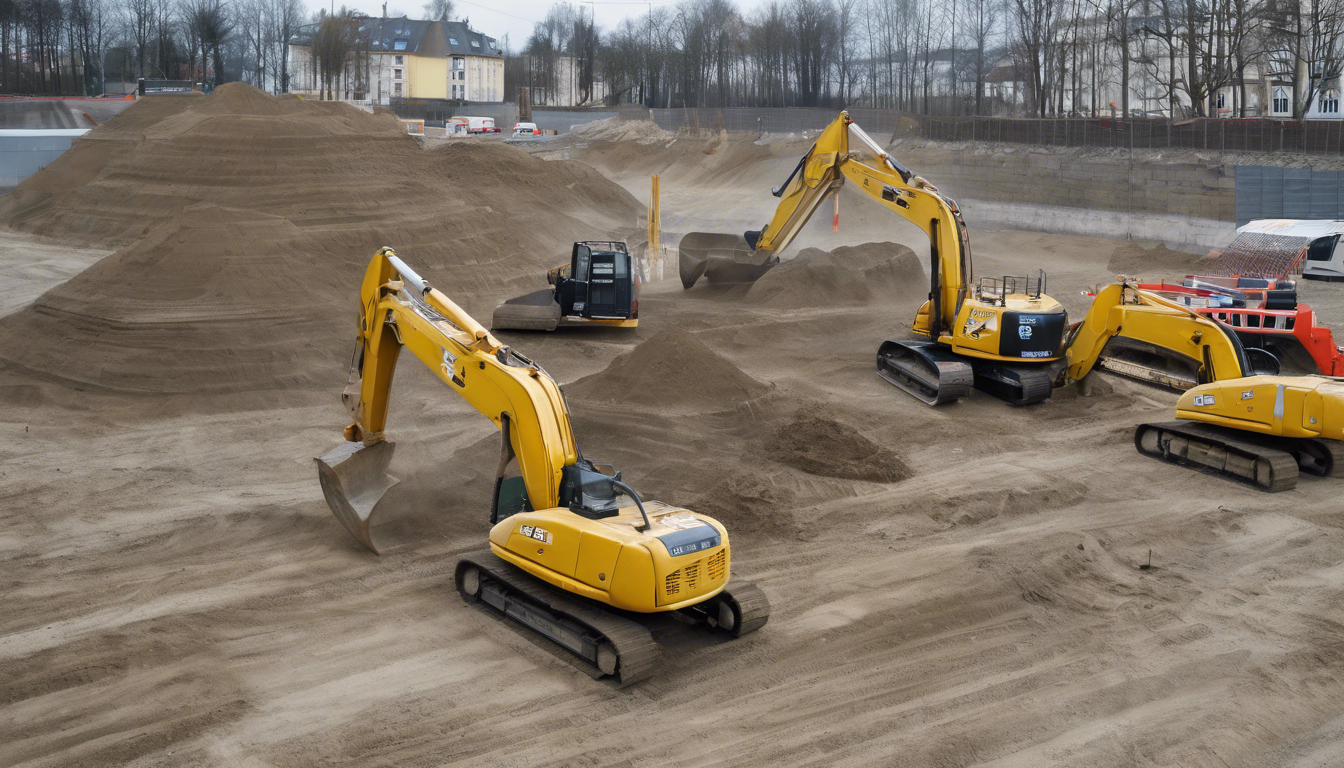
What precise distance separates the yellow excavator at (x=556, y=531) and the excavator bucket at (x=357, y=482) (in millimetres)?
815

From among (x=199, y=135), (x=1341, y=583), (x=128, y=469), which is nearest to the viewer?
(x=1341, y=583)

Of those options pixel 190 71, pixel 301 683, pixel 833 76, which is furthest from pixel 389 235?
pixel 190 71

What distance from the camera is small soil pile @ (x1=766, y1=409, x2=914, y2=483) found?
42.2 feet

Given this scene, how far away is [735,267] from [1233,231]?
15902 millimetres

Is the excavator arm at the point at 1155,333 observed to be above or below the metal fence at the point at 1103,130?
below

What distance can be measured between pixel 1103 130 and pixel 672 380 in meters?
27.0

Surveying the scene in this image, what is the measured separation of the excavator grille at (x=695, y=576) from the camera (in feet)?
25.6

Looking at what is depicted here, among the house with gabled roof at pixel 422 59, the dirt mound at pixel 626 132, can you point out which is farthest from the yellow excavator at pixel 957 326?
the house with gabled roof at pixel 422 59

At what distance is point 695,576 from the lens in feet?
26.2

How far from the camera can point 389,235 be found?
1008 inches

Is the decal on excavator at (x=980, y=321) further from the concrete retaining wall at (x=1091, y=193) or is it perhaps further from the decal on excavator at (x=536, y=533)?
the concrete retaining wall at (x=1091, y=193)

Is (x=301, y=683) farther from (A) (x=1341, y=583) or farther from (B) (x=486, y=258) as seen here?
(B) (x=486, y=258)

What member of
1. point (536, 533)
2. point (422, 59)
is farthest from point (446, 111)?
point (536, 533)

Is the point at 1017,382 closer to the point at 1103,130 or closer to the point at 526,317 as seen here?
the point at 526,317
